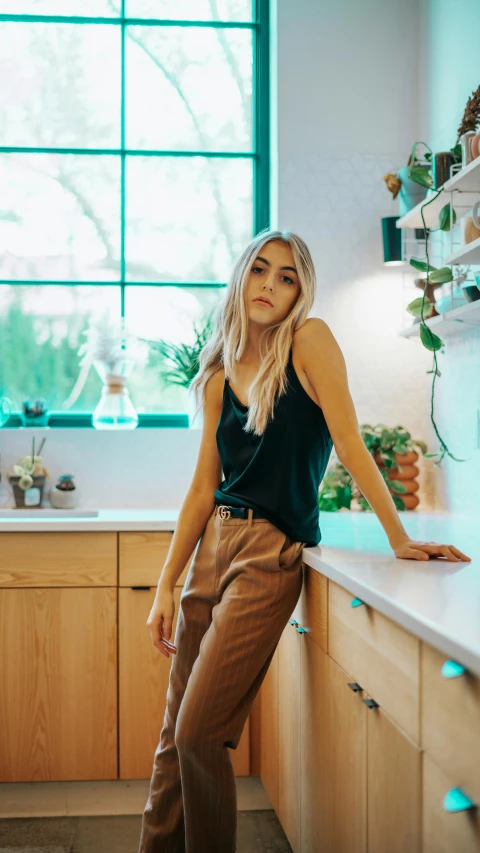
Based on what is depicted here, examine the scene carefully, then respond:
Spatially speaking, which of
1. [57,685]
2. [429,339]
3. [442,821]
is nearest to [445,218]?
[429,339]

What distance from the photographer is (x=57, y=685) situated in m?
2.64

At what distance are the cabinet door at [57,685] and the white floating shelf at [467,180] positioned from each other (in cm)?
156

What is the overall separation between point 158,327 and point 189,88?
973mm

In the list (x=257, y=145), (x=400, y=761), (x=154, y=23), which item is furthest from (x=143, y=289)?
(x=400, y=761)

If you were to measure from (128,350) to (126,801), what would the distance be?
1627mm

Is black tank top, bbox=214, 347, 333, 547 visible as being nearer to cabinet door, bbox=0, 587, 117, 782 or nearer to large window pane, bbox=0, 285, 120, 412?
cabinet door, bbox=0, 587, 117, 782

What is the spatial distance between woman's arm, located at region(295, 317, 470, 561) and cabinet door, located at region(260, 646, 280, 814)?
0.76 metres

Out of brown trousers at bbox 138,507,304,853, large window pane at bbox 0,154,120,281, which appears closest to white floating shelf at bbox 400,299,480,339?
brown trousers at bbox 138,507,304,853

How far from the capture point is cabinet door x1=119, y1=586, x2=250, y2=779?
2660 millimetres

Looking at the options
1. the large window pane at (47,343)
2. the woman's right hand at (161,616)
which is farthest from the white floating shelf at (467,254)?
the large window pane at (47,343)

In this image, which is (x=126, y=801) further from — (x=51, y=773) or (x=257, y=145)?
(x=257, y=145)

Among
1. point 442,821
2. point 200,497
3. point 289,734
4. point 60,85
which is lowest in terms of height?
point 289,734

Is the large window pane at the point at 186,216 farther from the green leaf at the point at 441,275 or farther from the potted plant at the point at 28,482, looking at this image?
the green leaf at the point at 441,275

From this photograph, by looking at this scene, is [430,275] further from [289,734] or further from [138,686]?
[138,686]
